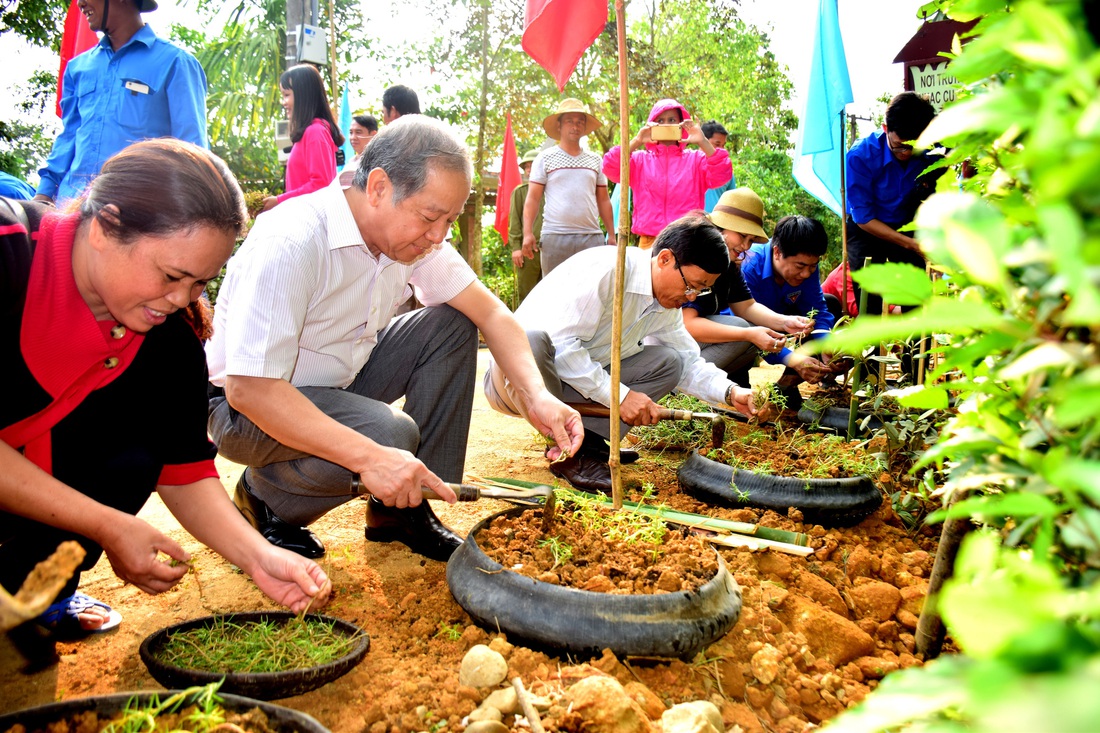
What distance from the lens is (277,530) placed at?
265 centimetres

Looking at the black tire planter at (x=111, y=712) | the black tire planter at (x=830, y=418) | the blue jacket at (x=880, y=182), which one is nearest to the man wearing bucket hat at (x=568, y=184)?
the blue jacket at (x=880, y=182)

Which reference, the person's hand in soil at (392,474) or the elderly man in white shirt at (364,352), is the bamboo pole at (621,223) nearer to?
the elderly man in white shirt at (364,352)

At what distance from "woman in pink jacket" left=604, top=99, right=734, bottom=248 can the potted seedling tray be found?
4.99 m

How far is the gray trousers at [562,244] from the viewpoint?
675cm

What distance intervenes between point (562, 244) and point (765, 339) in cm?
289

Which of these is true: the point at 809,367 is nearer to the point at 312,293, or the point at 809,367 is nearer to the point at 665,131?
the point at 665,131

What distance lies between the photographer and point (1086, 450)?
73cm

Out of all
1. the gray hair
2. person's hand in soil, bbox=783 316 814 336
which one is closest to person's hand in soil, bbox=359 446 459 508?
the gray hair

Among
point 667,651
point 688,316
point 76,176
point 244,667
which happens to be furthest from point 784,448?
point 76,176

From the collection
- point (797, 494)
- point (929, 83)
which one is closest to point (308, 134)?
point (797, 494)

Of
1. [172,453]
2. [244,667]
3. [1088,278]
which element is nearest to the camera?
[1088,278]

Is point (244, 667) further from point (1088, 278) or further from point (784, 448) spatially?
point (784, 448)

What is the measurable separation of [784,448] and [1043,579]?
Answer: 9.61 ft

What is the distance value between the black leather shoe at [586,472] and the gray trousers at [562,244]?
10.9 feet
